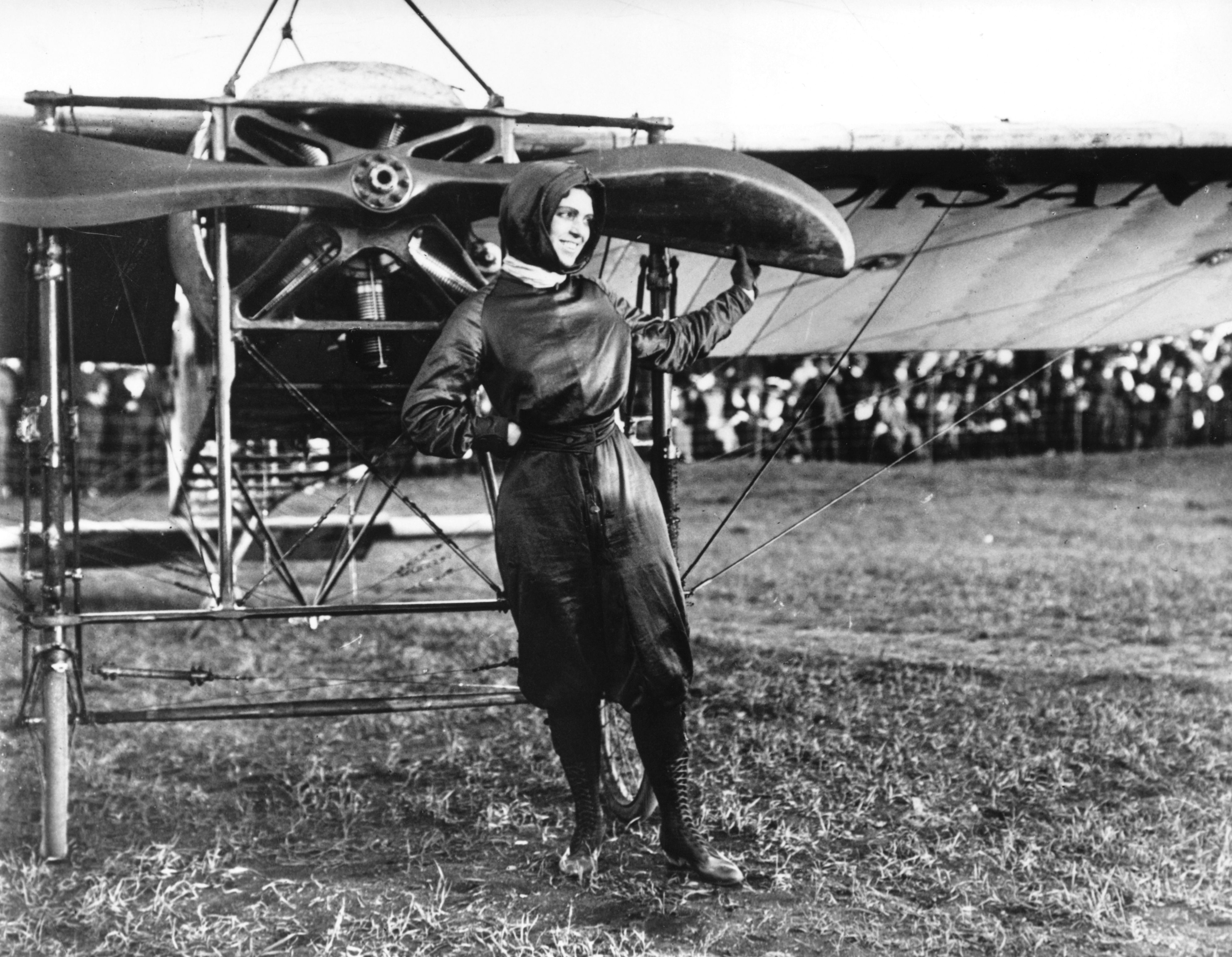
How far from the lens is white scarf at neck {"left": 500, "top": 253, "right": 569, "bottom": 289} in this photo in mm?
3240

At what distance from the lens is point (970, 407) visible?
1902cm

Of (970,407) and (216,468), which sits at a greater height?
(970,407)

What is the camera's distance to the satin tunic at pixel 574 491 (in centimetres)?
321

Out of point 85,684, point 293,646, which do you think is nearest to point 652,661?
point 85,684

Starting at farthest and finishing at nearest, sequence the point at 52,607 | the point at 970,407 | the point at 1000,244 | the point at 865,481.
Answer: the point at 970,407 → the point at 1000,244 → the point at 52,607 → the point at 865,481

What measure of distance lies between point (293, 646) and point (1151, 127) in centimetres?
631

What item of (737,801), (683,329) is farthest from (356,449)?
(737,801)

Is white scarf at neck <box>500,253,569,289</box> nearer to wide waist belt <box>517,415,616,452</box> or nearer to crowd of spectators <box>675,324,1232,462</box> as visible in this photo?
wide waist belt <box>517,415,616,452</box>

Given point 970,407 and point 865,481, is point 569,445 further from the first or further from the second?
point 970,407

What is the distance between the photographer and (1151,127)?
14.3 feet

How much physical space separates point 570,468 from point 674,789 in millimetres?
1028

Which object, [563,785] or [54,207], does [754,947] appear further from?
[54,207]

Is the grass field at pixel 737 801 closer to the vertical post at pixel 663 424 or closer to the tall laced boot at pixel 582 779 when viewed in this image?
the tall laced boot at pixel 582 779

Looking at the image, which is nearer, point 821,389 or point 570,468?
point 570,468
